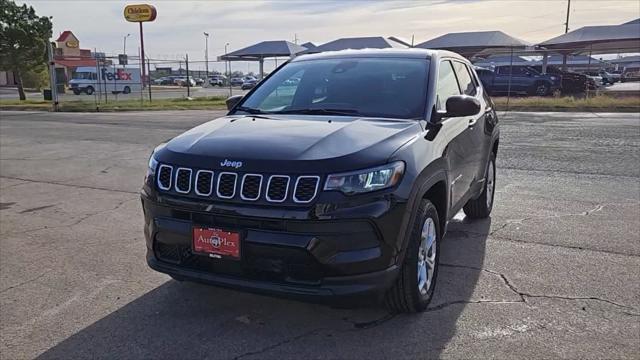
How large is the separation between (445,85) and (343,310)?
6.62ft

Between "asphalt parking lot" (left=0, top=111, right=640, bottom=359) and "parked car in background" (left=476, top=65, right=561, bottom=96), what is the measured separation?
23.6 meters

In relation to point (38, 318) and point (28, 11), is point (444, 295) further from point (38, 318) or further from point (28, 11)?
point (28, 11)

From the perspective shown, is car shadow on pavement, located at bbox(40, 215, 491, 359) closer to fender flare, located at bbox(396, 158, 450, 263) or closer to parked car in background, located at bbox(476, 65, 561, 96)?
fender flare, located at bbox(396, 158, 450, 263)

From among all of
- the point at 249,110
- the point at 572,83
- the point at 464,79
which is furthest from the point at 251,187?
the point at 572,83

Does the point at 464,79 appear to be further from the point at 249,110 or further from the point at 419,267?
the point at 419,267

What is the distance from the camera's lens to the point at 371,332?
136 inches

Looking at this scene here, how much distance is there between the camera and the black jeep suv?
3047 millimetres

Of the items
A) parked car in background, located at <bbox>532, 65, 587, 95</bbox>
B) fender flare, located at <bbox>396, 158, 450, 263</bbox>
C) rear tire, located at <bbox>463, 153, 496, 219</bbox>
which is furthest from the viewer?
parked car in background, located at <bbox>532, 65, 587, 95</bbox>

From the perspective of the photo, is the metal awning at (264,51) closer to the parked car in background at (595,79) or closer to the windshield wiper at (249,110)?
Result: the parked car in background at (595,79)

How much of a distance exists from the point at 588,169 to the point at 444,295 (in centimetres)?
600

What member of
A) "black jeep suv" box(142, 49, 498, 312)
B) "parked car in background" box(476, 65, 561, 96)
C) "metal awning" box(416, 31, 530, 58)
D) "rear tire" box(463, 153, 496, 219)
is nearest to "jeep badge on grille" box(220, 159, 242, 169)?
"black jeep suv" box(142, 49, 498, 312)

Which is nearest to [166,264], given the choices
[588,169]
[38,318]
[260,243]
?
[260,243]

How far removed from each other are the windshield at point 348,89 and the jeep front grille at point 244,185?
117 cm

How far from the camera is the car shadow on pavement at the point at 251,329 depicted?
10.7 feet
